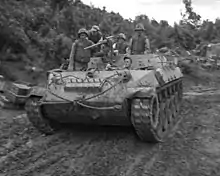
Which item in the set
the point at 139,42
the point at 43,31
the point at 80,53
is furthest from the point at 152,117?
the point at 43,31

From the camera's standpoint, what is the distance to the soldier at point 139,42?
923cm

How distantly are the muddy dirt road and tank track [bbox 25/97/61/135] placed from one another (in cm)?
16

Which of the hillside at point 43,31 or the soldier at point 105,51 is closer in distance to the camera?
the soldier at point 105,51

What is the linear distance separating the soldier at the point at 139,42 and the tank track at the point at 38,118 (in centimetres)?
322

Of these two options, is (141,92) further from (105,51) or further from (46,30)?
(46,30)

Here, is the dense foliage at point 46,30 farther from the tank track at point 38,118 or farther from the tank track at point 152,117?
the tank track at point 152,117

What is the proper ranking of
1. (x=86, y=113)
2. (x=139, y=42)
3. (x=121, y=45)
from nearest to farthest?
(x=86, y=113)
(x=139, y=42)
(x=121, y=45)

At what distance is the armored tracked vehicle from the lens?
6008 mm

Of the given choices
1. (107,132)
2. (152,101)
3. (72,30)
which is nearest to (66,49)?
(72,30)

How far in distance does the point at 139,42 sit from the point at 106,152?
3970 millimetres

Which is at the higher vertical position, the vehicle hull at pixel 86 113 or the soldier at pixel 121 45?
the soldier at pixel 121 45

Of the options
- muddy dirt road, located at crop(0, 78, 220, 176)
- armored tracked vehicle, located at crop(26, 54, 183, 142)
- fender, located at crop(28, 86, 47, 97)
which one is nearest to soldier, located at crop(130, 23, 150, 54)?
armored tracked vehicle, located at crop(26, 54, 183, 142)

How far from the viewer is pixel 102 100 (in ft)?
20.3

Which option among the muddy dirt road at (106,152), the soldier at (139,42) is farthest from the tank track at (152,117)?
the soldier at (139,42)
